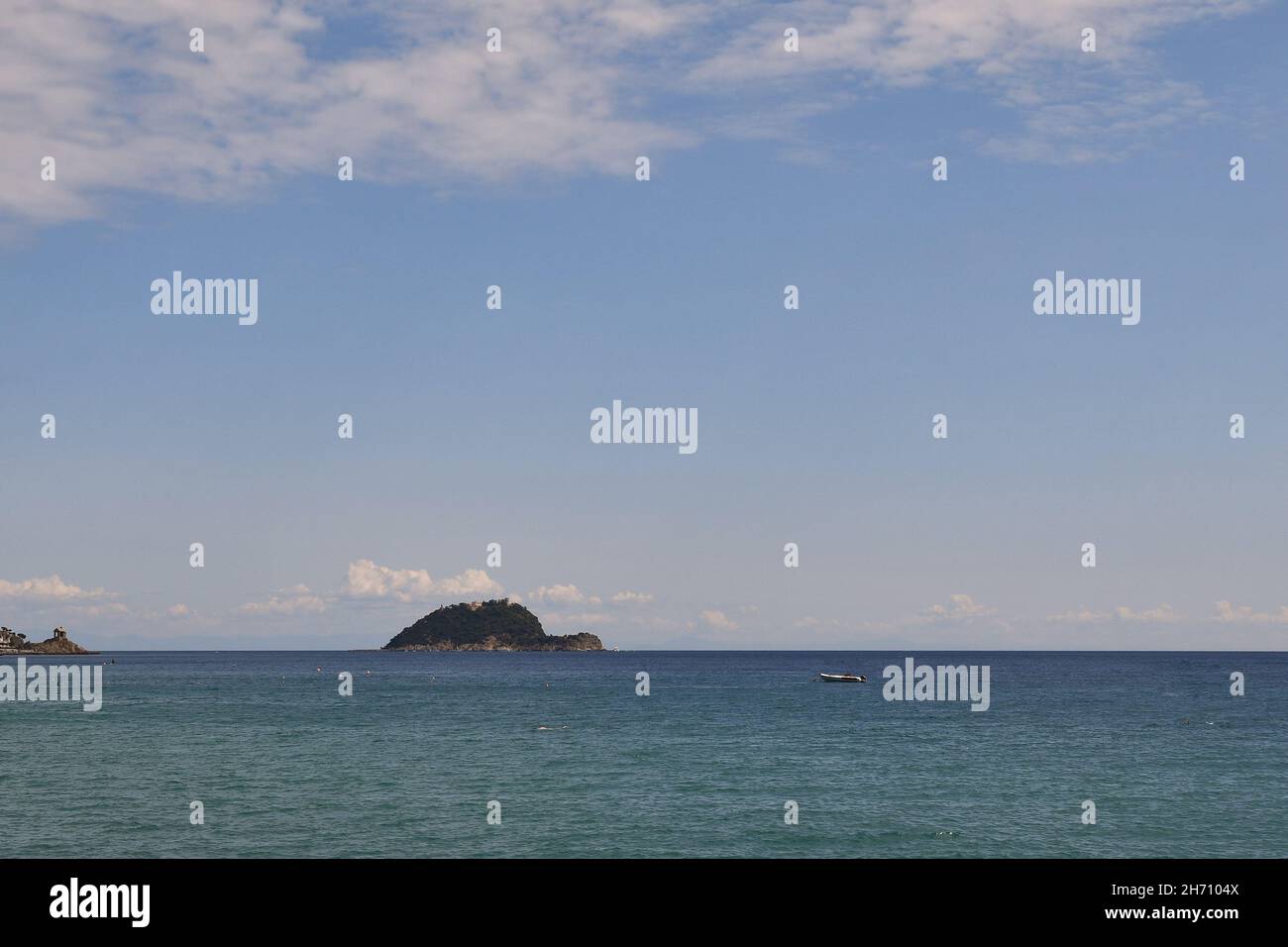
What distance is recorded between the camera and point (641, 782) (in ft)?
208

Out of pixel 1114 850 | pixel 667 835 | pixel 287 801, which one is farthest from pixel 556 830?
pixel 1114 850

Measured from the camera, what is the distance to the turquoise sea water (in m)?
46.4

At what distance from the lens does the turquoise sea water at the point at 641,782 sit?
46.4 m
